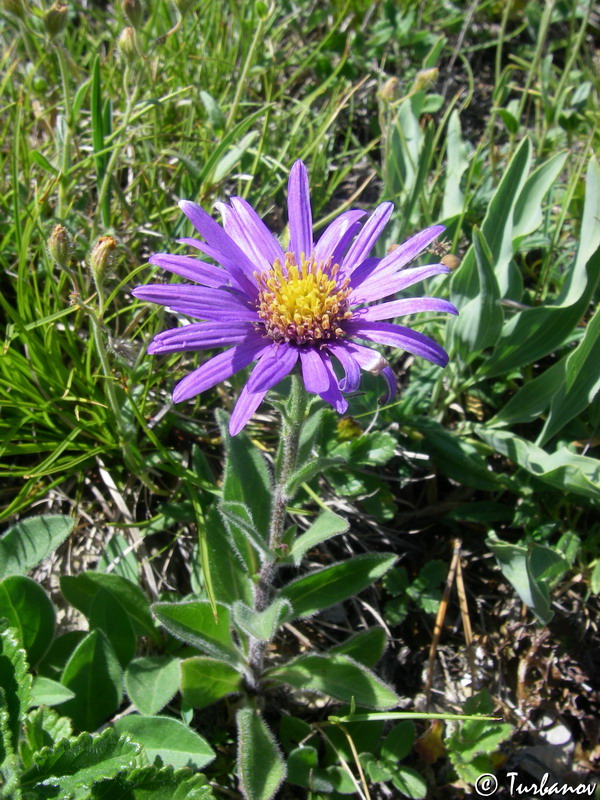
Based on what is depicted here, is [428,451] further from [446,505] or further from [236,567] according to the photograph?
[236,567]

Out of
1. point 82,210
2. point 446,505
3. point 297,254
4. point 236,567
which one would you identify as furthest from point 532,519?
point 82,210

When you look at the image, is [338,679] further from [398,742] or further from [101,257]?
[101,257]

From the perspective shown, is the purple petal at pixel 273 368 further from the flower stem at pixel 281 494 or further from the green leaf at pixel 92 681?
the green leaf at pixel 92 681

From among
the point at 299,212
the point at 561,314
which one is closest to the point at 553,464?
the point at 561,314

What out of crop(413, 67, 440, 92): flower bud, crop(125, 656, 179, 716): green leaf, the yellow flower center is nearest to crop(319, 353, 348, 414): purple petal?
the yellow flower center

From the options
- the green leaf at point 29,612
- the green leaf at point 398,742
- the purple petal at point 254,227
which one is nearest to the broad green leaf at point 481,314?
the purple petal at point 254,227
